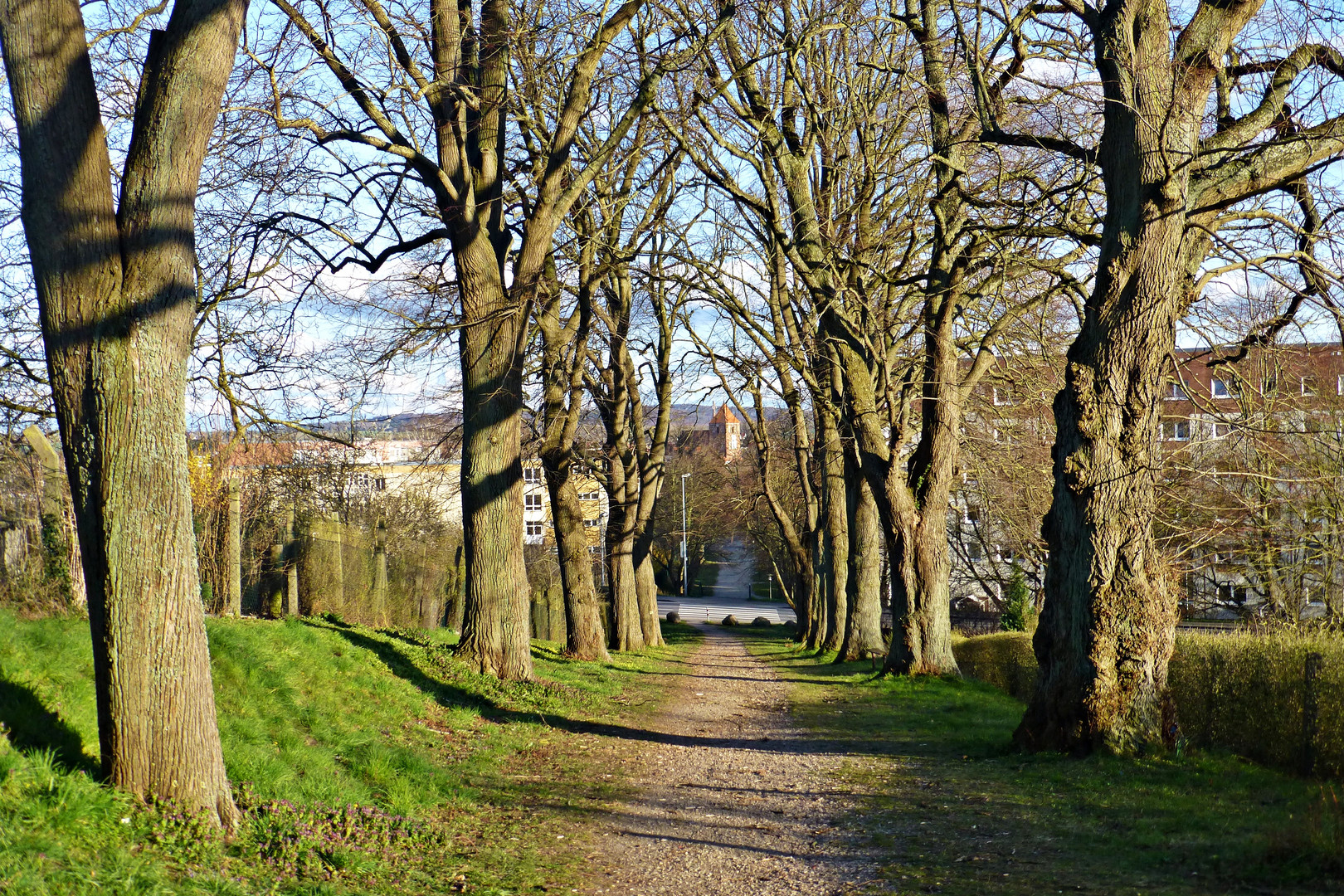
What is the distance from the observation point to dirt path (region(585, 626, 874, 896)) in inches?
212

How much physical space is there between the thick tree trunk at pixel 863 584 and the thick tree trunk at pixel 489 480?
8375 mm

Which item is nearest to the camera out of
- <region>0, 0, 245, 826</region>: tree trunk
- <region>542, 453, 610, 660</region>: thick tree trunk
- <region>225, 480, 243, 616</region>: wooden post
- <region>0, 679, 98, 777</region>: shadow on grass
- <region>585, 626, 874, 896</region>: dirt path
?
<region>0, 0, 245, 826</region>: tree trunk

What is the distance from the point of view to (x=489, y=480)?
459 inches

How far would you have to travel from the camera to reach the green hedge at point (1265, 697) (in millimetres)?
8164

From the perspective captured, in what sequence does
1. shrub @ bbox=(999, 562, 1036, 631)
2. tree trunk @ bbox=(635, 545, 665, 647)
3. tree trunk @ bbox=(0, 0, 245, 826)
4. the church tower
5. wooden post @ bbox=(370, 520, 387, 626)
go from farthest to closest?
the church tower, shrub @ bbox=(999, 562, 1036, 631), tree trunk @ bbox=(635, 545, 665, 647), wooden post @ bbox=(370, 520, 387, 626), tree trunk @ bbox=(0, 0, 245, 826)

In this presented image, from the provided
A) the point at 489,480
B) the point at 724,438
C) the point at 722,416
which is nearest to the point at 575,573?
the point at 489,480

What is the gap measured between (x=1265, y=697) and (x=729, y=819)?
5.76m

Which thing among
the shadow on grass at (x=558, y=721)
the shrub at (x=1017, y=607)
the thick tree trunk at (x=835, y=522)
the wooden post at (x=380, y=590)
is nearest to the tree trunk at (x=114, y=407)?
the shadow on grass at (x=558, y=721)

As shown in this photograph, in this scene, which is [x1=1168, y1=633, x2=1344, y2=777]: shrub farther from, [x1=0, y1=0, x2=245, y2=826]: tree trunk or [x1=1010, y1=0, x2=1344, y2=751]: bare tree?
[x1=0, y1=0, x2=245, y2=826]: tree trunk

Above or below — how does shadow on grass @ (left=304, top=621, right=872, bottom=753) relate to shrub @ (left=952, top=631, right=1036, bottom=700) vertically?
above

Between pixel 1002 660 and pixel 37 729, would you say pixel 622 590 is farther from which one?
pixel 37 729

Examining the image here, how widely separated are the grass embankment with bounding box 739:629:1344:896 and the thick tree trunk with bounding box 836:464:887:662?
8180 millimetres

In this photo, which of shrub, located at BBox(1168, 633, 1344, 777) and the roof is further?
the roof

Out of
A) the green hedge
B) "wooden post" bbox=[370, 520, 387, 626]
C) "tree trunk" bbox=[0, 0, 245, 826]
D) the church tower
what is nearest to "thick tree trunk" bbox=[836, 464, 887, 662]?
the green hedge
